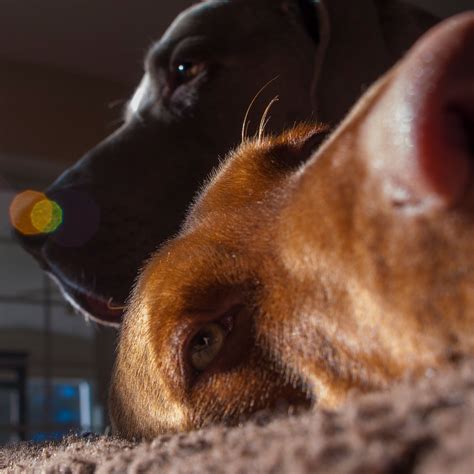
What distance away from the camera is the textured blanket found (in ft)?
1.04

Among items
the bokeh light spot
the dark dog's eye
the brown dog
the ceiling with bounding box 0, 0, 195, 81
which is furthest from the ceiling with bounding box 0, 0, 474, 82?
the brown dog

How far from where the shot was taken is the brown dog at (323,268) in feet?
1.46

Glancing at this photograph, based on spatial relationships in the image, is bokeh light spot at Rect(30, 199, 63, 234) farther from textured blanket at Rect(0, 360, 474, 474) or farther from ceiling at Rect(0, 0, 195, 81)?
ceiling at Rect(0, 0, 195, 81)

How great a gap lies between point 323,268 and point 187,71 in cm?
153

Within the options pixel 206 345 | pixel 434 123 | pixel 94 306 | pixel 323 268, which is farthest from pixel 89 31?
pixel 434 123

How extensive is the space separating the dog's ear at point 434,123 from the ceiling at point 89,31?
3574mm

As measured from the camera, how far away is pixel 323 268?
1.92 feet

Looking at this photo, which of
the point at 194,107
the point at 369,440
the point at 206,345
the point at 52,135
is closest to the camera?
the point at 369,440

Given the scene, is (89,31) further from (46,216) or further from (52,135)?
(46,216)

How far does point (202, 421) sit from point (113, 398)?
336 millimetres

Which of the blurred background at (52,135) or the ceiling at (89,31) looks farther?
the blurred background at (52,135)

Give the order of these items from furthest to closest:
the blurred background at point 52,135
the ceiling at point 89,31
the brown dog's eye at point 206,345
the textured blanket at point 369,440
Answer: the blurred background at point 52,135 < the ceiling at point 89,31 < the brown dog's eye at point 206,345 < the textured blanket at point 369,440

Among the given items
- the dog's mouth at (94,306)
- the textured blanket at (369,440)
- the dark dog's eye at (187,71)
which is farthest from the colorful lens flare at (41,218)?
the textured blanket at (369,440)

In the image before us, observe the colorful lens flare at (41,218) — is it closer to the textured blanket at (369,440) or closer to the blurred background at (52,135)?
the textured blanket at (369,440)
